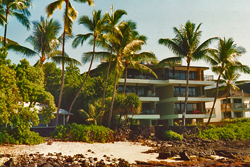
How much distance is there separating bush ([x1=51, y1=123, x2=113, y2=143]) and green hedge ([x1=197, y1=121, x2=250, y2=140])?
41.2ft

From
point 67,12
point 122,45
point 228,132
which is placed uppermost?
point 67,12

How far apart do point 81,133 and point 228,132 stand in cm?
1808

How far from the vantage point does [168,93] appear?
40344 millimetres

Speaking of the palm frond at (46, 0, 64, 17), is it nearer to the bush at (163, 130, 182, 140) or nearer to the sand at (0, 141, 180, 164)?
the sand at (0, 141, 180, 164)

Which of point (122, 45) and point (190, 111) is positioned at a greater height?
point (122, 45)

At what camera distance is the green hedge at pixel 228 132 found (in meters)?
30.8

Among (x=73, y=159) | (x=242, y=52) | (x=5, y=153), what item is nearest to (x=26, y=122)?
(x=5, y=153)

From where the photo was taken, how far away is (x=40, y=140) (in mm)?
19000

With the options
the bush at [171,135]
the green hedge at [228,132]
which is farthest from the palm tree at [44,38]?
the green hedge at [228,132]

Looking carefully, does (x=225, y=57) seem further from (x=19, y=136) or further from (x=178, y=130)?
(x=19, y=136)

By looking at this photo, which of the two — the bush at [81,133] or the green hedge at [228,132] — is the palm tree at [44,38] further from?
the green hedge at [228,132]

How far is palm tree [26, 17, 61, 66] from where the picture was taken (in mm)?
27425

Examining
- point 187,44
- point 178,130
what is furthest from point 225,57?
point 178,130

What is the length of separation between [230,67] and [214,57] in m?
2.83
